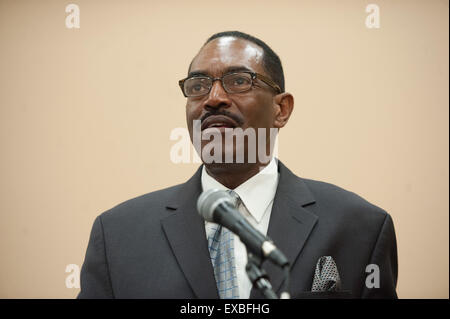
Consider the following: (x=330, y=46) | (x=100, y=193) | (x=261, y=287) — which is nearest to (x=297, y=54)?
(x=330, y=46)

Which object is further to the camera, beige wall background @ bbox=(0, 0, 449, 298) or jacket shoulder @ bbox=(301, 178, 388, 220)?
beige wall background @ bbox=(0, 0, 449, 298)

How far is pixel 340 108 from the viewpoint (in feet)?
8.75

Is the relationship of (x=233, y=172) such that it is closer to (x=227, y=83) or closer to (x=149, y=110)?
(x=227, y=83)

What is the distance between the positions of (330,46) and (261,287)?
6.98 ft

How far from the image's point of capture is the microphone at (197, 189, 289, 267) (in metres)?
0.89

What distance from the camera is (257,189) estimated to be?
1604 mm

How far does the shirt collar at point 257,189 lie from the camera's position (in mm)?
1554

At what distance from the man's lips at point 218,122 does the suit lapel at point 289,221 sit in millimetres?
307

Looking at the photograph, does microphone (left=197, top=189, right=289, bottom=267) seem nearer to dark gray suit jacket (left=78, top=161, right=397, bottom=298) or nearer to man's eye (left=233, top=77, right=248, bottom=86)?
dark gray suit jacket (left=78, top=161, right=397, bottom=298)

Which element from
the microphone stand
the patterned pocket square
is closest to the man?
the patterned pocket square

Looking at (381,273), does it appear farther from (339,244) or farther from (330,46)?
(330,46)

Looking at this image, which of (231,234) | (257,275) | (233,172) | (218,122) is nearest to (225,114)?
(218,122)

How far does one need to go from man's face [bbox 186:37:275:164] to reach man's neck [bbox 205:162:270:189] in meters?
0.10

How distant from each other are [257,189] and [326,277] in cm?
41
